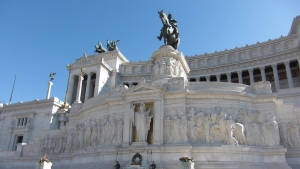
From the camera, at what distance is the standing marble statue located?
1980 cm

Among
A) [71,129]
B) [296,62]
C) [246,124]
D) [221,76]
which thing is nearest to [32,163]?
[71,129]

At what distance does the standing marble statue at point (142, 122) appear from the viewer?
19797 millimetres

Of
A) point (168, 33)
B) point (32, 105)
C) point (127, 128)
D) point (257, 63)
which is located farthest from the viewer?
point (257, 63)

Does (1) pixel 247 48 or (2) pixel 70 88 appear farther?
(2) pixel 70 88

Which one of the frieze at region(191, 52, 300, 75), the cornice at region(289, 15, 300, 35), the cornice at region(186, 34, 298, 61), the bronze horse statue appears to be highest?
the cornice at region(289, 15, 300, 35)

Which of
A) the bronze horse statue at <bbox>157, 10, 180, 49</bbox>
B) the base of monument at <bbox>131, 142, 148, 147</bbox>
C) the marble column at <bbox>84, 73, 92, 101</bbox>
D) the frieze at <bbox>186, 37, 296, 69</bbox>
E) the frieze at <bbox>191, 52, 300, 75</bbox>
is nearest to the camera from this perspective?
the base of monument at <bbox>131, 142, 148, 147</bbox>

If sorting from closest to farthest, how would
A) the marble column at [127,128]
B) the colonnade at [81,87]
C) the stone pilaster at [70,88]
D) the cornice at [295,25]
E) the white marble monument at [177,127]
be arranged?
the white marble monument at [177,127]
the marble column at [127,128]
the cornice at [295,25]
the colonnade at [81,87]
the stone pilaster at [70,88]

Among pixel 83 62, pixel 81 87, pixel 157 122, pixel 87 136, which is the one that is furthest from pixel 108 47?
pixel 157 122

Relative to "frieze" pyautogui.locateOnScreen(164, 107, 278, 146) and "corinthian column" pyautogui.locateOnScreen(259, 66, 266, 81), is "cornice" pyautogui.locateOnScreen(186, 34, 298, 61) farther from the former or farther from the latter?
"frieze" pyautogui.locateOnScreen(164, 107, 278, 146)

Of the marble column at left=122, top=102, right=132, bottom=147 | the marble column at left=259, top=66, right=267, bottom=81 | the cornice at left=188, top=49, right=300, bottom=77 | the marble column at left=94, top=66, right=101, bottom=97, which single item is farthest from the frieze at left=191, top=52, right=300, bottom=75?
the marble column at left=122, top=102, right=132, bottom=147

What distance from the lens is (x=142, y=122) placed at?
65.9 feet

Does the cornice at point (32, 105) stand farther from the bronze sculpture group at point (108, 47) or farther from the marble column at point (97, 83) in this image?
the bronze sculpture group at point (108, 47)

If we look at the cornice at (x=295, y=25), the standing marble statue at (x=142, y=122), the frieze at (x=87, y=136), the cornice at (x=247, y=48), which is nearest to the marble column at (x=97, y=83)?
the cornice at (x=247, y=48)

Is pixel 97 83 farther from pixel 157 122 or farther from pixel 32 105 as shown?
pixel 157 122
